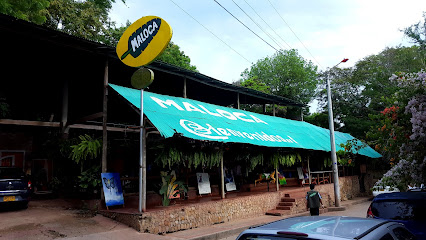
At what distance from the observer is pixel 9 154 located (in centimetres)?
1520

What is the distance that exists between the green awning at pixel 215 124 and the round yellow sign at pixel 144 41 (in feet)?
4.49

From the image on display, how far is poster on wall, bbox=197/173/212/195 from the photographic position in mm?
14109

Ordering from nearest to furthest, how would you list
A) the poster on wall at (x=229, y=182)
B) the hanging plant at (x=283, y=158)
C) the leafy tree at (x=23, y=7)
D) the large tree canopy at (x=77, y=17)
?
the leafy tree at (x=23, y=7)
the hanging plant at (x=283, y=158)
the poster on wall at (x=229, y=182)
the large tree canopy at (x=77, y=17)

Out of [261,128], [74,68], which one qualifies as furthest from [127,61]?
[261,128]

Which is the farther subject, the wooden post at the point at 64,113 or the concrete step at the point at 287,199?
the concrete step at the point at 287,199

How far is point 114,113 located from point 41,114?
3864 millimetres

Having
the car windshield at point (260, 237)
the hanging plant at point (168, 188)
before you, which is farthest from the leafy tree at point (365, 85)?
the car windshield at point (260, 237)

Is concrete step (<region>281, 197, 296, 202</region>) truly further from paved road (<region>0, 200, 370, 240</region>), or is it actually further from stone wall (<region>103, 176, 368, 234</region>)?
paved road (<region>0, 200, 370, 240</region>)

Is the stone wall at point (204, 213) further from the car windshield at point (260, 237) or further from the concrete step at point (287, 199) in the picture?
the car windshield at point (260, 237)

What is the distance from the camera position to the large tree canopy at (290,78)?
1548 inches

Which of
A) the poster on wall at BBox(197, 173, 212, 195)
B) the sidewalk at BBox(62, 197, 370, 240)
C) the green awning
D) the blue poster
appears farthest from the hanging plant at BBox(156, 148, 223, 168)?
the sidewalk at BBox(62, 197, 370, 240)

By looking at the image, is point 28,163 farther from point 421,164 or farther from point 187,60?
point 187,60

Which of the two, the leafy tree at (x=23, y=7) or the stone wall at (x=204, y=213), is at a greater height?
the leafy tree at (x=23, y=7)

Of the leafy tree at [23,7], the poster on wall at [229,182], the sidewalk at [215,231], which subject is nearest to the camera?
the sidewalk at [215,231]
